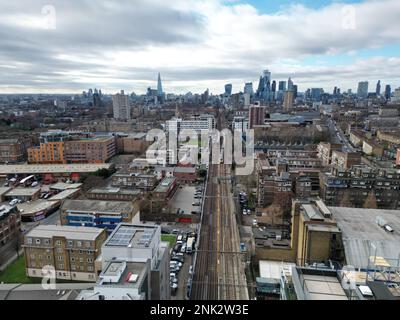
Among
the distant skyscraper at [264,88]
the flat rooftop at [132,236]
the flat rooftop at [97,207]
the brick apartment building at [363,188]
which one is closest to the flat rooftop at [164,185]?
the flat rooftop at [97,207]

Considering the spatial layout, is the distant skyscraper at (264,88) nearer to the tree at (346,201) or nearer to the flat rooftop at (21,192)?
the tree at (346,201)

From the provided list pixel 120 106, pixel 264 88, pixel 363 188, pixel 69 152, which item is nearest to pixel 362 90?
pixel 264 88

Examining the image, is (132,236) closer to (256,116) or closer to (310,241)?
(310,241)

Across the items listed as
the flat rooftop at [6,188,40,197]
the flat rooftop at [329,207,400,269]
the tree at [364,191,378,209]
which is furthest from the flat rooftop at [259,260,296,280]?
the flat rooftop at [6,188,40,197]

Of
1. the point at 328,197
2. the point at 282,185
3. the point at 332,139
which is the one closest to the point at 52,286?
the point at 282,185
